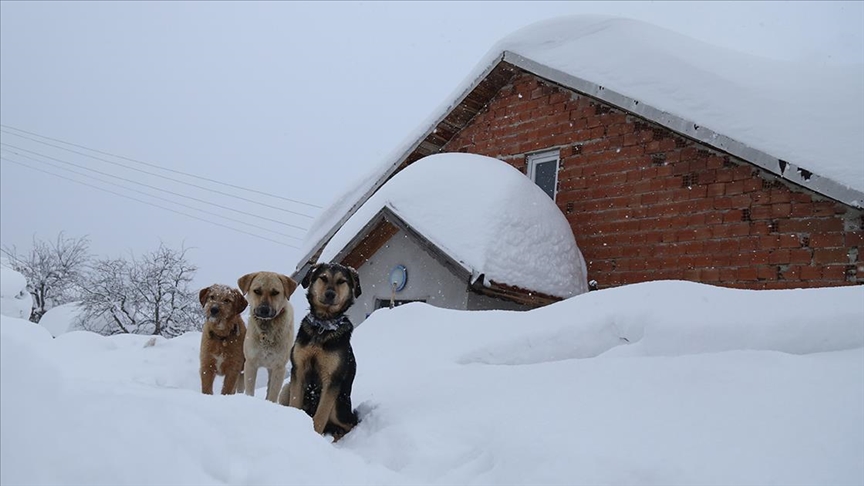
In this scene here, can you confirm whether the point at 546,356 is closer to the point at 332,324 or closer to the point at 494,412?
the point at 494,412

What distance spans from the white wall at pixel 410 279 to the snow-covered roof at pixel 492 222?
0.69 metres

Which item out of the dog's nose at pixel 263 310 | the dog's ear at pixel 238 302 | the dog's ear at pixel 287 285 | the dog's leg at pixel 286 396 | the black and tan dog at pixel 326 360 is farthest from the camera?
the dog's ear at pixel 238 302

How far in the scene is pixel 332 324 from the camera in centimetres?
401

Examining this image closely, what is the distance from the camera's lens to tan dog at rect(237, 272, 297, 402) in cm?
487

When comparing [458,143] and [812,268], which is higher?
[458,143]

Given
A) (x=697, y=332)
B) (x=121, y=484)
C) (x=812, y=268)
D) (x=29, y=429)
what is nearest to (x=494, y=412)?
(x=697, y=332)

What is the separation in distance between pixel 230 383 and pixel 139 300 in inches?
→ 805

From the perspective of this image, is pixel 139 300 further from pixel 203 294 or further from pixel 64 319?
pixel 203 294

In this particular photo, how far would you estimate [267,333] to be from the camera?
489 cm

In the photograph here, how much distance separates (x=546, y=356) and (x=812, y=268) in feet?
14.3

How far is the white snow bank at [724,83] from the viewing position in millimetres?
6070

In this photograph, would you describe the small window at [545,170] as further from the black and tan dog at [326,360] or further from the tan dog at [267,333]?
the black and tan dog at [326,360]

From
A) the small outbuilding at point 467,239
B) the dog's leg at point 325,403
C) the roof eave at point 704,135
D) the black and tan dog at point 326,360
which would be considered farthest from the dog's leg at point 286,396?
the roof eave at point 704,135

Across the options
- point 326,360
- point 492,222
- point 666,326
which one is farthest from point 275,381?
point 492,222
